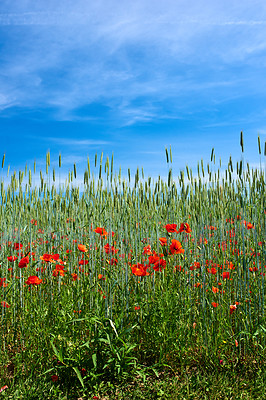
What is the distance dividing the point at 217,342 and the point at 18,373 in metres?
1.27

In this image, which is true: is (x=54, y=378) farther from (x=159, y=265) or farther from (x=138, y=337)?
(x=159, y=265)

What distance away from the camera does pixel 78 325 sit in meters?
2.03

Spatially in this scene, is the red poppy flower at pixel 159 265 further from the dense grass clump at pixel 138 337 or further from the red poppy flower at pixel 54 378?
the red poppy flower at pixel 54 378

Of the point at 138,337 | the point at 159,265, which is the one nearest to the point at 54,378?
the point at 138,337

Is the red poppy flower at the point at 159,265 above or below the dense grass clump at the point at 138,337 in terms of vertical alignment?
above

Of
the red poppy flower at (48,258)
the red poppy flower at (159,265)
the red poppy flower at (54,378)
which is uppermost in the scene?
the red poppy flower at (48,258)

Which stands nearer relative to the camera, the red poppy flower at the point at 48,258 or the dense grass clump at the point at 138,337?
the dense grass clump at the point at 138,337

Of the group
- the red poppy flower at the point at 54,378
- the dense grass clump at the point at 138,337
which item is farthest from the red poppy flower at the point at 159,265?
the red poppy flower at the point at 54,378

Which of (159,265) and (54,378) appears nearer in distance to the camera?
(54,378)

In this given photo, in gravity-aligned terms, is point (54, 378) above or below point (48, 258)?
below

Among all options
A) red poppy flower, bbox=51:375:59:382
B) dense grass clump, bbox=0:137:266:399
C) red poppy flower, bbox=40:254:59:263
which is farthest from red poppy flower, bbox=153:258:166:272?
red poppy flower, bbox=51:375:59:382

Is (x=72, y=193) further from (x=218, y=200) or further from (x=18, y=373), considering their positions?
(x=18, y=373)

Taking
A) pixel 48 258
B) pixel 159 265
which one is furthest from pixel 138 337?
pixel 48 258

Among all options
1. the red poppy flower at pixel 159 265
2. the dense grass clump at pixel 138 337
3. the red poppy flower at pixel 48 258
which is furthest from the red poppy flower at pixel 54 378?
the red poppy flower at pixel 159 265
